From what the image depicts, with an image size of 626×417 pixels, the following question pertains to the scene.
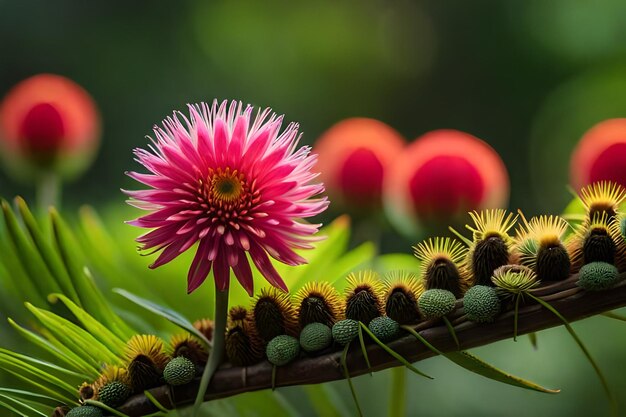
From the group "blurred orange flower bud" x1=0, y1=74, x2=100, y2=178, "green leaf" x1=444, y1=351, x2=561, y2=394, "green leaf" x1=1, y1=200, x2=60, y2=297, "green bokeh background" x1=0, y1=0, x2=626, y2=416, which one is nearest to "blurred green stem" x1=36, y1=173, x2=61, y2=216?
"blurred orange flower bud" x1=0, y1=74, x2=100, y2=178

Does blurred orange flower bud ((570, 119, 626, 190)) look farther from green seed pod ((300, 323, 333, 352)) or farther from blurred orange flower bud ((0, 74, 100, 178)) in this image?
blurred orange flower bud ((0, 74, 100, 178))

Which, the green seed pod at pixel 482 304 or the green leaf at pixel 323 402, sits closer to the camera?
the green seed pod at pixel 482 304

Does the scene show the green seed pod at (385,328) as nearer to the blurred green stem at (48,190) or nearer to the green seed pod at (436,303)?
the green seed pod at (436,303)

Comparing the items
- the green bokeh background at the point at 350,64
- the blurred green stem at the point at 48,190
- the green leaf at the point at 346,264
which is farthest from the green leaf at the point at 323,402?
the green bokeh background at the point at 350,64

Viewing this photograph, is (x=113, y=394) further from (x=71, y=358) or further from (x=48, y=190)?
(x=48, y=190)

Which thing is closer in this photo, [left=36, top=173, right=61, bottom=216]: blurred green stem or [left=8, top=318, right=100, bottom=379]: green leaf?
[left=8, top=318, right=100, bottom=379]: green leaf

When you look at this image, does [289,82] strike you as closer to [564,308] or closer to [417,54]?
[417,54]

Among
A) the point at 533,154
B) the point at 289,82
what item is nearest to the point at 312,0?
the point at 289,82
